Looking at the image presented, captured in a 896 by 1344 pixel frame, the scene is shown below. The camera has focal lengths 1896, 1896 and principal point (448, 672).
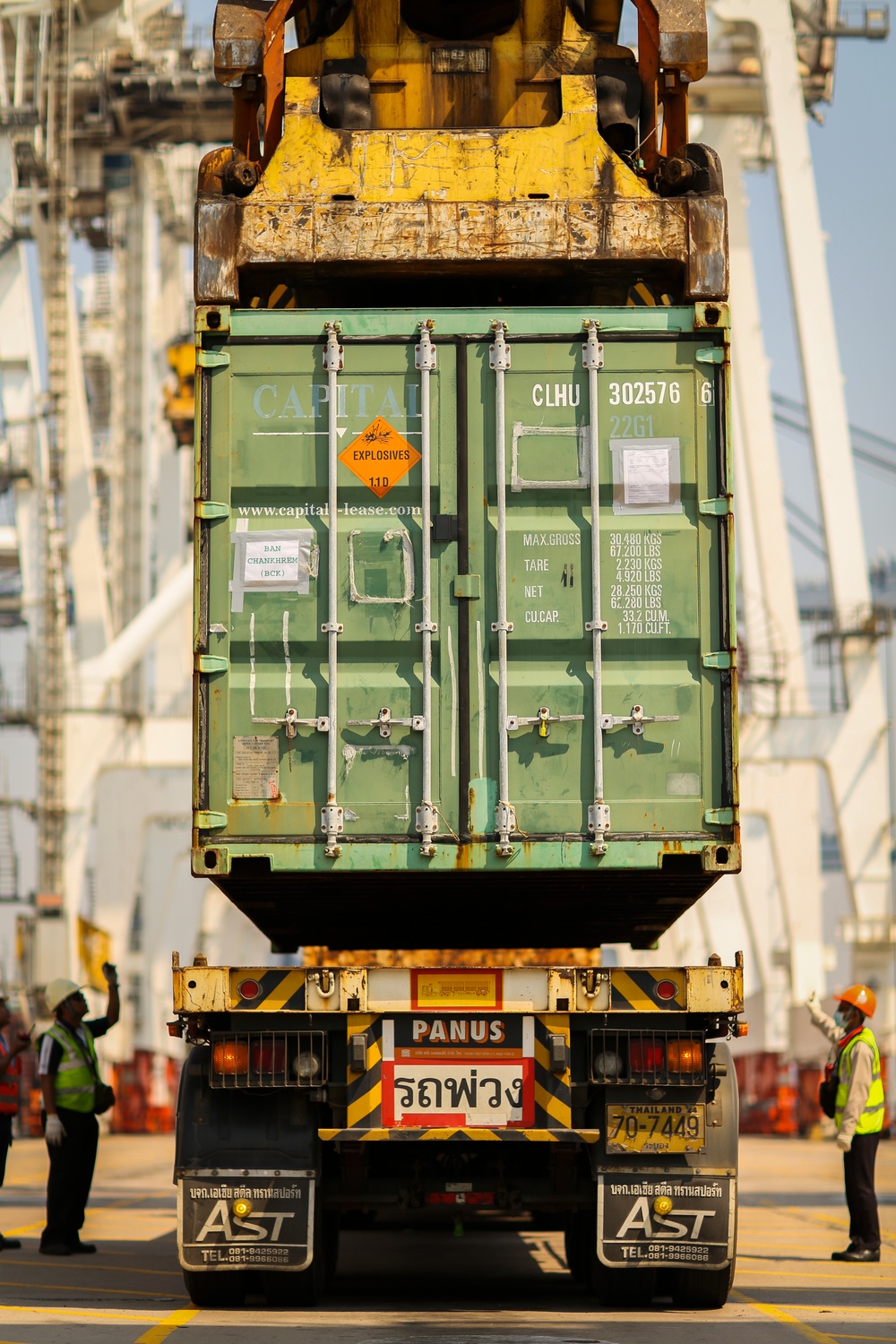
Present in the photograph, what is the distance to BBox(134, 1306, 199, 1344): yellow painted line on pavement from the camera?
23.3ft

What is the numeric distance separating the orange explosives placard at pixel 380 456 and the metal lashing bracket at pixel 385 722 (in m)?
0.94

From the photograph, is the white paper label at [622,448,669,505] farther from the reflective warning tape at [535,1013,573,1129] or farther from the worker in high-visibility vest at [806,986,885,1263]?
the worker in high-visibility vest at [806,986,885,1263]

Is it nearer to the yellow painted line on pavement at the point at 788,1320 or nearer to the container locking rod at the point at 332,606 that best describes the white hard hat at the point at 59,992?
the container locking rod at the point at 332,606

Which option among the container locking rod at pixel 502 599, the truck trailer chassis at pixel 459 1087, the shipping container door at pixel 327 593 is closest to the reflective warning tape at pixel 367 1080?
the truck trailer chassis at pixel 459 1087

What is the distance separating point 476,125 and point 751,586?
27.0m

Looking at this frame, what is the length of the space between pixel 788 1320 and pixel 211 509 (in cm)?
425

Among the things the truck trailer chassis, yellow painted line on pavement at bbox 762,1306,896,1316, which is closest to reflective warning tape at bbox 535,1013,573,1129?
the truck trailer chassis

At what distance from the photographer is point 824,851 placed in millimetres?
112812

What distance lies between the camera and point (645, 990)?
25.6 ft

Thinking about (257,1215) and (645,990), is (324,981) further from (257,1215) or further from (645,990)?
(645,990)

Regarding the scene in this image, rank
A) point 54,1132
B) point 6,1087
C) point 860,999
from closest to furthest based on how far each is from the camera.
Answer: point 860,999, point 54,1132, point 6,1087

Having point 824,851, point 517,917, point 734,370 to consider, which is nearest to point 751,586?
point 734,370

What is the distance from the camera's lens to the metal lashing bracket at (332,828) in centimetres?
789

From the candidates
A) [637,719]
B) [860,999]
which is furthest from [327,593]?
[860,999]
